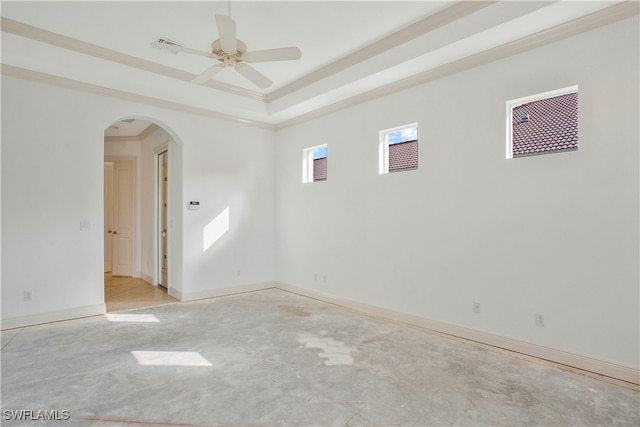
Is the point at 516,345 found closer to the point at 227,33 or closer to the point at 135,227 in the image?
the point at 227,33

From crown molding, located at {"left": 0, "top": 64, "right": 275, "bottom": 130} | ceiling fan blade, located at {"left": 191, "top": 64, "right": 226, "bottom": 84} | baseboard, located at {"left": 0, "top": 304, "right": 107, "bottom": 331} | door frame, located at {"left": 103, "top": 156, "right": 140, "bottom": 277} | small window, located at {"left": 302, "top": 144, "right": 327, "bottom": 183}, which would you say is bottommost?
baseboard, located at {"left": 0, "top": 304, "right": 107, "bottom": 331}

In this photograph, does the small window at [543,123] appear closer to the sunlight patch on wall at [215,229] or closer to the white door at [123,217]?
the sunlight patch on wall at [215,229]

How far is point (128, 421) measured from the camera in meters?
2.13

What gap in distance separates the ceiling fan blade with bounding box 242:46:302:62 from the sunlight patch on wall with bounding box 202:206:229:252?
3.04m

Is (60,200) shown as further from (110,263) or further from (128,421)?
(110,263)

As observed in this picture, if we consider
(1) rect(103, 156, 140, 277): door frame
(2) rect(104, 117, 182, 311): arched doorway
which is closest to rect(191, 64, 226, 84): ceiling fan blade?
(2) rect(104, 117, 182, 311): arched doorway

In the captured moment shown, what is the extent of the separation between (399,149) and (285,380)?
3.03 metres

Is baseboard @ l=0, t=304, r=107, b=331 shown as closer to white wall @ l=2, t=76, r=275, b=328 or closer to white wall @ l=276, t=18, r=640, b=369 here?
white wall @ l=2, t=76, r=275, b=328

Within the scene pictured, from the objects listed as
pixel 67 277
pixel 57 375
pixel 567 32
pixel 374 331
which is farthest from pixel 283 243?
A: pixel 567 32

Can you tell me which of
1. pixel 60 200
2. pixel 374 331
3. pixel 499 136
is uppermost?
pixel 499 136

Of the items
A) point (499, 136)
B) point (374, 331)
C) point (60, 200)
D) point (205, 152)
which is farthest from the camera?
point (205, 152)

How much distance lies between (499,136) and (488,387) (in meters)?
2.28

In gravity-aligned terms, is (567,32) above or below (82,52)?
below

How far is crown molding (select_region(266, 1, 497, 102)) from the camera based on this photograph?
306 centimetres
